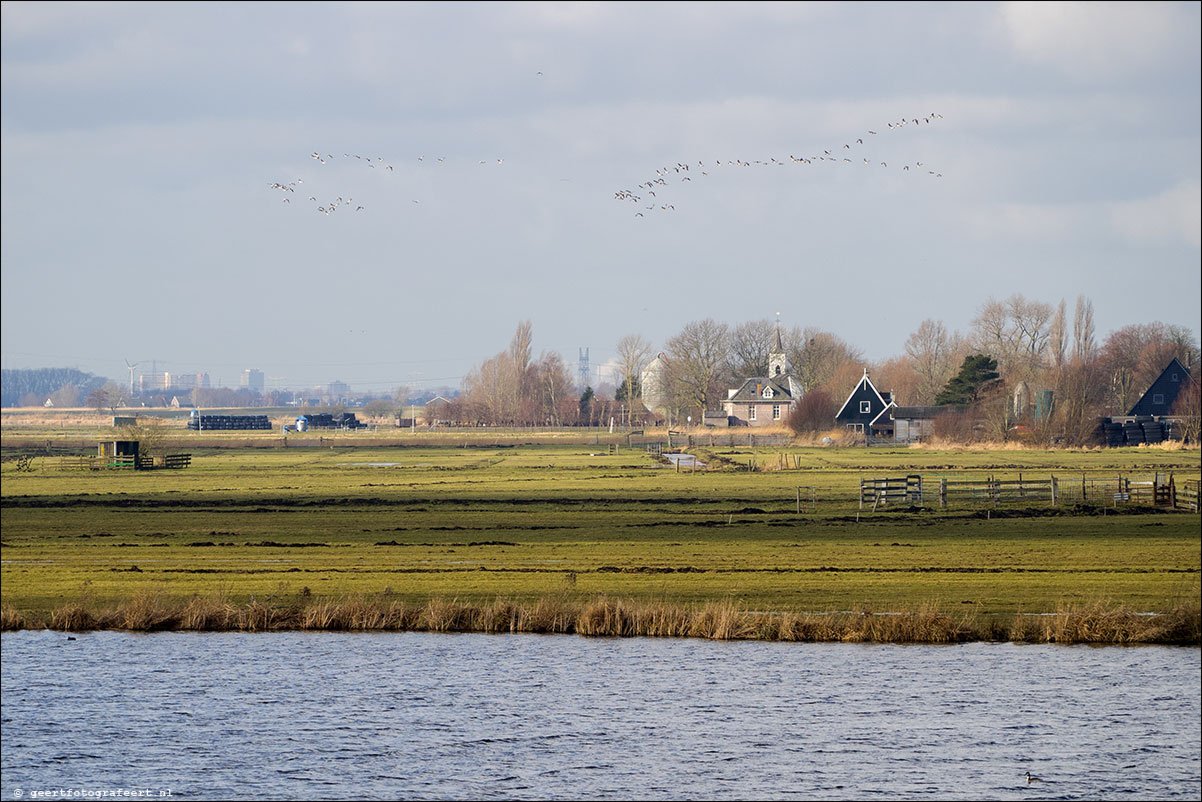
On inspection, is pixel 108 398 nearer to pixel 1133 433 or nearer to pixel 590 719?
pixel 590 719

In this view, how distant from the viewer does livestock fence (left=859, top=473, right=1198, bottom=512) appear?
63.7 m

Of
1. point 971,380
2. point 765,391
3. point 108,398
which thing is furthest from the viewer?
point 765,391

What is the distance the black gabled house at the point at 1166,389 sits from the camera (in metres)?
147

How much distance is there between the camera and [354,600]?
38344 millimetres

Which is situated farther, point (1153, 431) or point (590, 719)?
point (1153, 431)

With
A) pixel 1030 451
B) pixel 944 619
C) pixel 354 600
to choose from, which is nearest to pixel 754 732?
pixel 944 619

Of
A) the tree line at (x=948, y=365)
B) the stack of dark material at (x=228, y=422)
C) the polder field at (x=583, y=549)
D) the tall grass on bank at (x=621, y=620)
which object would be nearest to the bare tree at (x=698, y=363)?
the tree line at (x=948, y=365)

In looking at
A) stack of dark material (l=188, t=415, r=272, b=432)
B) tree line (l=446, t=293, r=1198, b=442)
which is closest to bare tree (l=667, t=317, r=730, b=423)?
tree line (l=446, t=293, r=1198, b=442)

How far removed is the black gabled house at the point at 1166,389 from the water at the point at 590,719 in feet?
410

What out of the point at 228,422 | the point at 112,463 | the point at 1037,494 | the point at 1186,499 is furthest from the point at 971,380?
the point at 112,463

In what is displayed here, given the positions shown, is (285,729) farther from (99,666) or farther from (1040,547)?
(1040,547)

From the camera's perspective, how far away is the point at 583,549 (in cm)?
4981

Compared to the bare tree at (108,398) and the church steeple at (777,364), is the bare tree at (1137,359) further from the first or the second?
the bare tree at (108,398)

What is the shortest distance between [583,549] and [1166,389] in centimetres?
11984
